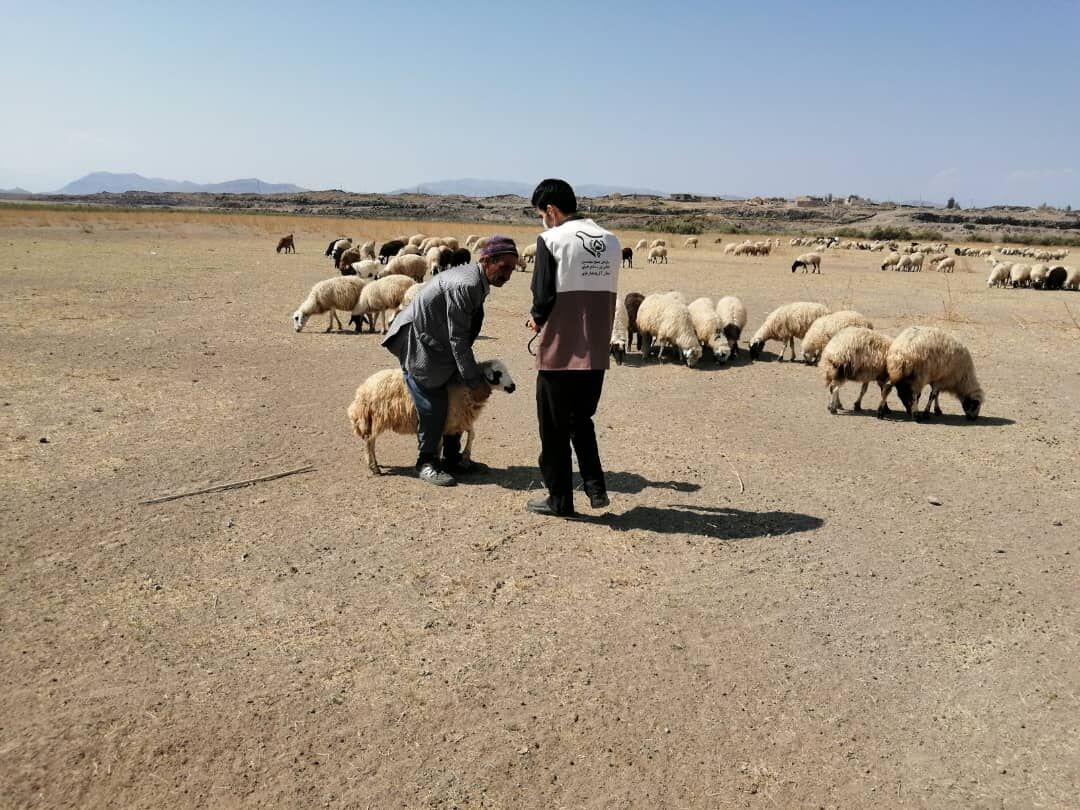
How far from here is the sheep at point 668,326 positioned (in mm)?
12202

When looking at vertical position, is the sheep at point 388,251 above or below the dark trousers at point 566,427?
above

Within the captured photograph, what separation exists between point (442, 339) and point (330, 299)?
912 centimetres

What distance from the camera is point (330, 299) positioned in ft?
47.4

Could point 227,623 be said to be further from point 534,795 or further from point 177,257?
point 177,257

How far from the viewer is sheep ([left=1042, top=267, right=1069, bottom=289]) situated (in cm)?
2755

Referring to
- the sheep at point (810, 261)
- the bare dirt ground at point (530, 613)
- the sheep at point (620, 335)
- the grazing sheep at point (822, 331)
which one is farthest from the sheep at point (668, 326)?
the sheep at point (810, 261)

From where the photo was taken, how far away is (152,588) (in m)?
4.60

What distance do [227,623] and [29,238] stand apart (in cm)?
3713

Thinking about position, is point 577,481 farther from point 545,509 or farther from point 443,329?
point 443,329

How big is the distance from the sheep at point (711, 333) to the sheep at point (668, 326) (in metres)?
0.27

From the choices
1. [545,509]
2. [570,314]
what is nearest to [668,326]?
[545,509]

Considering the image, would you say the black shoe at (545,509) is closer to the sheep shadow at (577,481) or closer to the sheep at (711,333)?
the sheep shadow at (577,481)

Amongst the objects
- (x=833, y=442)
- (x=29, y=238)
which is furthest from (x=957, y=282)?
(x=29, y=238)

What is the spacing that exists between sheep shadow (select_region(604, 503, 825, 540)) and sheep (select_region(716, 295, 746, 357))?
22.7 feet
